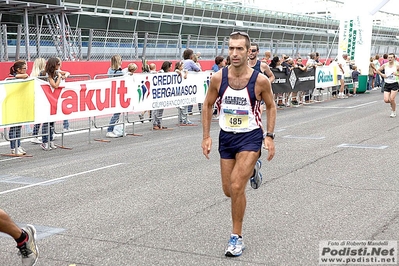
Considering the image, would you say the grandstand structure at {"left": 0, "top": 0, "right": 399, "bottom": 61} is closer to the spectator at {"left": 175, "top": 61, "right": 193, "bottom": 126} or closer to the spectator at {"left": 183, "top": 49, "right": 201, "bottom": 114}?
the spectator at {"left": 183, "top": 49, "right": 201, "bottom": 114}

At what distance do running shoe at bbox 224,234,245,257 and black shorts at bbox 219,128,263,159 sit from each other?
30.7 inches

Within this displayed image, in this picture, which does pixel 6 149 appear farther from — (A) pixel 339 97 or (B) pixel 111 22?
(B) pixel 111 22

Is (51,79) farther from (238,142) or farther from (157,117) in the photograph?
(238,142)

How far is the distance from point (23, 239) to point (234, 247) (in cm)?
181

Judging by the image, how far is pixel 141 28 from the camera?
1613 inches

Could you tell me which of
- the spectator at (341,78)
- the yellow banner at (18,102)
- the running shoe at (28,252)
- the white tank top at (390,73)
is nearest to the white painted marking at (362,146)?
the white tank top at (390,73)

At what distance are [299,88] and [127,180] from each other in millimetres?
15085

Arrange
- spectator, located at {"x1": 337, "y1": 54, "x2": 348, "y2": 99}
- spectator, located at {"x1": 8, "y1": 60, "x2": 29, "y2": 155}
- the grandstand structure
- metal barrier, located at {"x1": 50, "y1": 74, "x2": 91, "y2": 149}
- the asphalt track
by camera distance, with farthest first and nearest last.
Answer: spectator, located at {"x1": 337, "y1": 54, "x2": 348, "y2": 99}
the grandstand structure
metal barrier, located at {"x1": 50, "y1": 74, "x2": 91, "y2": 149}
spectator, located at {"x1": 8, "y1": 60, "x2": 29, "y2": 155}
the asphalt track

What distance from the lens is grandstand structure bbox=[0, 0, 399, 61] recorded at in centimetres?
2401

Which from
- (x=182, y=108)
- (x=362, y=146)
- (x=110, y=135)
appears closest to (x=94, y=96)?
(x=110, y=135)

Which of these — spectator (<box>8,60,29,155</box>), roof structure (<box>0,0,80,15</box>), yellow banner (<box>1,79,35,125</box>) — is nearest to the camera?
yellow banner (<box>1,79,35,125</box>)

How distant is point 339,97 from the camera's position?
27922 mm

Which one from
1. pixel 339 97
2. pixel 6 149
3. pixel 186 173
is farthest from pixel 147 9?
pixel 186 173

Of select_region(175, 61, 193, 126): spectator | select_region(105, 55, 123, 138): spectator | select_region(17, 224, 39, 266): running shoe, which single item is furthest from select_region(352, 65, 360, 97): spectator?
select_region(17, 224, 39, 266): running shoe
